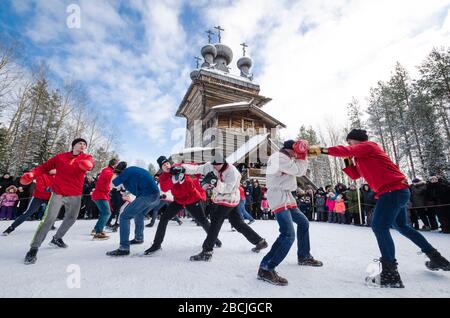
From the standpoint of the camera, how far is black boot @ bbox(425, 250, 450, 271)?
9.98 feet

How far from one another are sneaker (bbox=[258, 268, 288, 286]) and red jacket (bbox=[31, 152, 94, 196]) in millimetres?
3642

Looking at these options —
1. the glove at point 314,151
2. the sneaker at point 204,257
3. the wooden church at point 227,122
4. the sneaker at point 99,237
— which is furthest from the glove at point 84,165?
the wooden church at point 227,122

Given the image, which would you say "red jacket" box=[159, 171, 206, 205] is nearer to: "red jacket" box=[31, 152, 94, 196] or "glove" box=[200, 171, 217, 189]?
"glove" box=[200, 171, 217, 189]

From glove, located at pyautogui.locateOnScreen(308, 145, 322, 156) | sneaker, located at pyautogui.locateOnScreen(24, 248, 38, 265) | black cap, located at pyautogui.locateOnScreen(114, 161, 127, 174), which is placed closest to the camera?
glove, located at pyautogui.locateOnScreen(308, 145, 322, 156)

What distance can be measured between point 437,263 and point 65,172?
591cm

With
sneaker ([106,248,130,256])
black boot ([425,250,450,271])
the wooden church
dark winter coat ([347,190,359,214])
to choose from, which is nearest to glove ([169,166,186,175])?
sneaker ([106,248,130,256])

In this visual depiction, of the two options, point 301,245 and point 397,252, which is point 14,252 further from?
point 397,252

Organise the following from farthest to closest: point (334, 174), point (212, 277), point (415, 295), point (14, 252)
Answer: point (334, 174)
point (14, 252)
point (212, 277)
point (415, 295)

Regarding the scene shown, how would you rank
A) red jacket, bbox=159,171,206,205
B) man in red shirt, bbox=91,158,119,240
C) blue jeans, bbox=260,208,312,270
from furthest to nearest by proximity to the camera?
man in red shirt, bbox=91,158,119,240, red jacket, bbox=159,171,206,205, blue jeans, bbox=260,208,312,270

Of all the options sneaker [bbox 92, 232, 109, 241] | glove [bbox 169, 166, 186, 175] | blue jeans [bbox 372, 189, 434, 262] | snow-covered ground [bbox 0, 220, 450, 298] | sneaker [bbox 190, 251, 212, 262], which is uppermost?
glove [bbox 169, 166, 186, 175]

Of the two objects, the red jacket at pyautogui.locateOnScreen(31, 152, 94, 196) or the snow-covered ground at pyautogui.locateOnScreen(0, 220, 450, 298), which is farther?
the red jacket at pyautogui.locateOnScreen(31, 152, 94, 196)

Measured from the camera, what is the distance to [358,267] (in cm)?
346
